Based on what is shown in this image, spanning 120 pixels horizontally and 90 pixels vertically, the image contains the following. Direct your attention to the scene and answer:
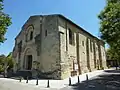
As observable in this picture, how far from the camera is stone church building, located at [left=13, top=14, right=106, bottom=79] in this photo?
76.6 feet

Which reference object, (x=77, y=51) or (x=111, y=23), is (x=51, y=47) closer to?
(x=77, y=51)

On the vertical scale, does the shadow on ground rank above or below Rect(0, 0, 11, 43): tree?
below

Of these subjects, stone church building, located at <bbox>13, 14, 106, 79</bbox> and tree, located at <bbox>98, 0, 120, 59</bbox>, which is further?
stone church building, located at <bbox>13, 14, 106, 79</bbox>

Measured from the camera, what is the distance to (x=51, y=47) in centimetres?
2383

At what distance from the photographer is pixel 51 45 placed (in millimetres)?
23875

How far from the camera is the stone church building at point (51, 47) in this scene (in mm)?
23359

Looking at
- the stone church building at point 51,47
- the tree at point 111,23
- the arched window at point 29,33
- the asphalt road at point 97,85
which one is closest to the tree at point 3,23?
the asphalt road at point 97,85

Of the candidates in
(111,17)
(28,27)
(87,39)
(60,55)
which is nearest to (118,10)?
(111,17)

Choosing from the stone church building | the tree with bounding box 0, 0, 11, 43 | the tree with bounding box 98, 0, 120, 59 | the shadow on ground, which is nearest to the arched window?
the stone church building

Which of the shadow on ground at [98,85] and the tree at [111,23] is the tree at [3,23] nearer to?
the shadow on ground at [98,85]

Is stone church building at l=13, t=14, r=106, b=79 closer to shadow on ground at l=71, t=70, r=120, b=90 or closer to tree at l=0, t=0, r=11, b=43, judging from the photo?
shadow on ground at l=71, t=70, r=120, b=90

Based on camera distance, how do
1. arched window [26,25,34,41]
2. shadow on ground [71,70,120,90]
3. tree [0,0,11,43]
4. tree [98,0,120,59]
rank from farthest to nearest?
arched window [26,25,34,41], tree [98,0,120,59], shadow on ground [71,70,120,90], tree [0,0,11,43]

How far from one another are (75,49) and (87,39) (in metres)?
7.37

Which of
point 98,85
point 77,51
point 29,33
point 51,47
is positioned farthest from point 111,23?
point 29,33
